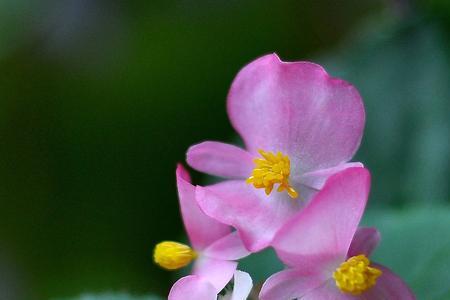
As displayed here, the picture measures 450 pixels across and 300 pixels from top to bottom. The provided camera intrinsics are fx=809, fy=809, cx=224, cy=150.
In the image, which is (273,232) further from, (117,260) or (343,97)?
(117,260)

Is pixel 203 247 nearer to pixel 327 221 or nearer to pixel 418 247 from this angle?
pixel 327 221

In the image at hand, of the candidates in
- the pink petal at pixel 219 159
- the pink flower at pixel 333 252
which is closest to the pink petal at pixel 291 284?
the pink flower at pixel 333 252

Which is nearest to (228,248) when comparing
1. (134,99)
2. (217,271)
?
(217,271)

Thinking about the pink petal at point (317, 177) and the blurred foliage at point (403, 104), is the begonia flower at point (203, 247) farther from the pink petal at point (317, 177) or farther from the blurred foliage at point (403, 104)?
the blurred foliage at point (403, 104)

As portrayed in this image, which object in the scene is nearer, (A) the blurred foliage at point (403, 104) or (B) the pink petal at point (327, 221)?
(B) the pink petal at point (327, 221)

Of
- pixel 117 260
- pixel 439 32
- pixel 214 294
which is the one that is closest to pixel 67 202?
pixel 117 260

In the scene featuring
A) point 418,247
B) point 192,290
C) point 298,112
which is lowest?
point 418,247
